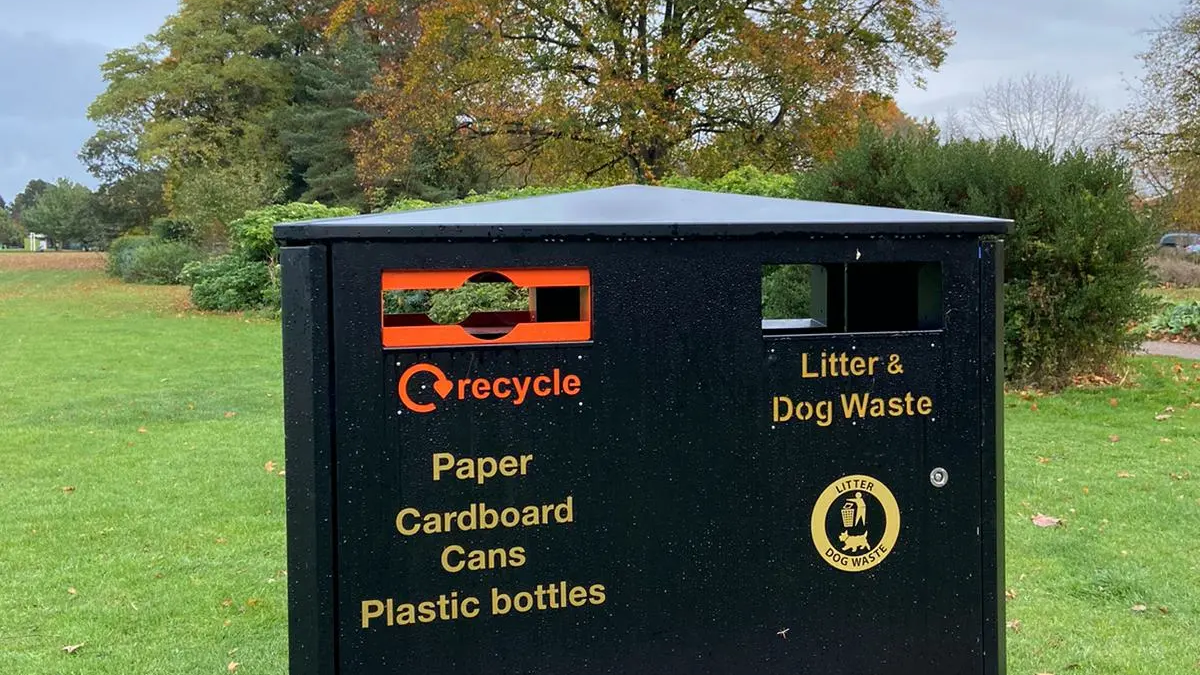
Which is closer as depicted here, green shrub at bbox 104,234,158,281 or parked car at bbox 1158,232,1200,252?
parked car at bbox 1158,232,1200,252

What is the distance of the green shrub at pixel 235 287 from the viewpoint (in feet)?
62.1

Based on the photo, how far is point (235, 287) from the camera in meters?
Result: 19.2

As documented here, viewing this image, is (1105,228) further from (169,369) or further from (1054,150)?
(169,369)

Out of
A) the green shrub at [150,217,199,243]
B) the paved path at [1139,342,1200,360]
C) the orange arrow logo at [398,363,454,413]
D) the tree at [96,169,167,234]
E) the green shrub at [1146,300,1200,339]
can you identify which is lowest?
the paved path at [1139,342,1200,360]

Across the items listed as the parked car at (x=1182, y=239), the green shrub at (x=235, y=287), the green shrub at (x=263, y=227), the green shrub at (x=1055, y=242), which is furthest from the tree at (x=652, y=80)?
the parked car at (x=1182, y=239)

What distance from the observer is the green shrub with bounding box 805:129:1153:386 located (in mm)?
8523

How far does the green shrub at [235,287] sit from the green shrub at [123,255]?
13200mm

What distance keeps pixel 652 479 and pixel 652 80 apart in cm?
1691

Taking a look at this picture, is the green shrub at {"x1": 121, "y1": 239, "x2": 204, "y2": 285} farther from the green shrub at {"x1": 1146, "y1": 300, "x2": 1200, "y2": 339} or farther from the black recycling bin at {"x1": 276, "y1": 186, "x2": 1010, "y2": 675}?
the black recycling bin at {"x1": 276, "y1": 186, "x2": 1010, "y2": 675}

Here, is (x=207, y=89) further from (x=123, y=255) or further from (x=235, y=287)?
(x=235, y=287)

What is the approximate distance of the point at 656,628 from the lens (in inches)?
81.0

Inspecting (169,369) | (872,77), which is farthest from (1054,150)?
(872,77)

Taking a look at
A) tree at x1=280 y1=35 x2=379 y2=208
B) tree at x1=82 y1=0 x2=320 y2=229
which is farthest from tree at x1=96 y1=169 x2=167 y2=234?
tree at x1=280 y1=35 x2=379 y2=208

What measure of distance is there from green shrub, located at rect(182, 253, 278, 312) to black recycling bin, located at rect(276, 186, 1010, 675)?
56.9 ft
